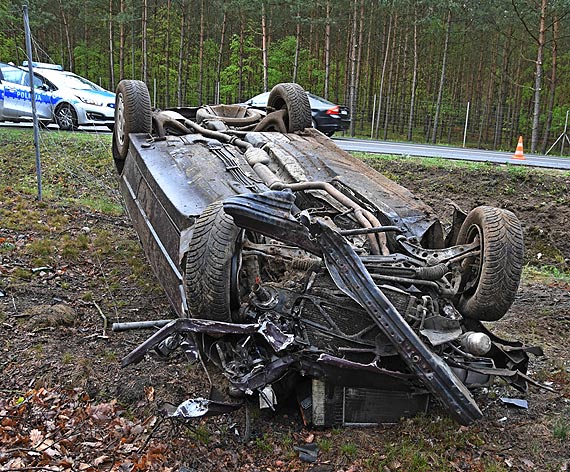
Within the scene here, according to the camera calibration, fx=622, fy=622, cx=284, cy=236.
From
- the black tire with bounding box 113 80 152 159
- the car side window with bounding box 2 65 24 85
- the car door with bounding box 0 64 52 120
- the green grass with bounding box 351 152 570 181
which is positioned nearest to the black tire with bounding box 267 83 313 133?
the black tire with bounding box 113 80 152 159

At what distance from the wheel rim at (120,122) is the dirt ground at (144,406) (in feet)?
4.46

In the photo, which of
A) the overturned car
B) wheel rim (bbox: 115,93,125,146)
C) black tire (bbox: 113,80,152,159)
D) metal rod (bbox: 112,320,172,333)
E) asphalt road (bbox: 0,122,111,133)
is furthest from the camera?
asphalt road (bbox: 0,122,111,133)

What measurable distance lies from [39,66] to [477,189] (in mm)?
9196

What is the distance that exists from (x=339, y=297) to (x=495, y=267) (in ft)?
3.60

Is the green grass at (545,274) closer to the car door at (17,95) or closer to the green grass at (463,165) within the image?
the green grass at (463,165)

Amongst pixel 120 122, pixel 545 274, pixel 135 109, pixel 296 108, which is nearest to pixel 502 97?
pixel 545 274

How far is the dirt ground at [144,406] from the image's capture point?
3.60 meters

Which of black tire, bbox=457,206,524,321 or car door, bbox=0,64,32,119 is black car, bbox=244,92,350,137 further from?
black tire, bbox=457,206,524,321

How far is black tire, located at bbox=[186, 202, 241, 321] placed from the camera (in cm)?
371

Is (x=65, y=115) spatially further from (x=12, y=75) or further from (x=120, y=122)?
(x=120, y=122)

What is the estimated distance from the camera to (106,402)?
164 inches

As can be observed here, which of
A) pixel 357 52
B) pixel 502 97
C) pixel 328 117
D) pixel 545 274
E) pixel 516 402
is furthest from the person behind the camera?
pixel 502 97

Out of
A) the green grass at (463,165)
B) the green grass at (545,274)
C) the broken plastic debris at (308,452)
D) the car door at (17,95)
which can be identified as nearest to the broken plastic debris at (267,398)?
the broken plastic debris at (308,452)

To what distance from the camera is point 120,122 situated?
22.5ft
